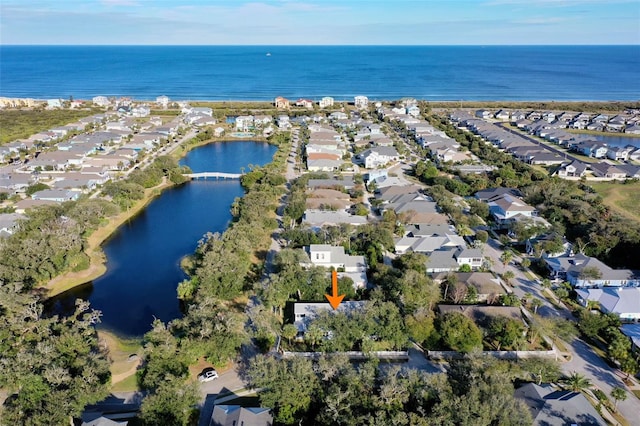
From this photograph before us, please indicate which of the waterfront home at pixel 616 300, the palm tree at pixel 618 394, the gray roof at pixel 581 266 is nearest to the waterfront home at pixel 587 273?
the gray roof at pixel 581 266

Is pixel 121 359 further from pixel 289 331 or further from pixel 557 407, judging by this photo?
pixel 557 407

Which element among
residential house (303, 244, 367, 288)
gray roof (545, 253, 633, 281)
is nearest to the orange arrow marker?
residential house (303, 244, 367, 288)

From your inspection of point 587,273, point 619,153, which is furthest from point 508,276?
point 619,153

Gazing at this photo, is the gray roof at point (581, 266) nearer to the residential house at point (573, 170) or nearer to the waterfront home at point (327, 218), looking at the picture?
the waterfront home at point (327, 218)

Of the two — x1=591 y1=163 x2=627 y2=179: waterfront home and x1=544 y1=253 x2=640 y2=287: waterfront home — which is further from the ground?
x1=591 y1=163 x2=627 y2=179: waterfront home

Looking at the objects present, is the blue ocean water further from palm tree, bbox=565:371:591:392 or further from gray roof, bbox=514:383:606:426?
gray roof, bbox=514:383:606:426

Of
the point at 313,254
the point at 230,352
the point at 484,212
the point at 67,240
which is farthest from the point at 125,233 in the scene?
the point at 484,212
